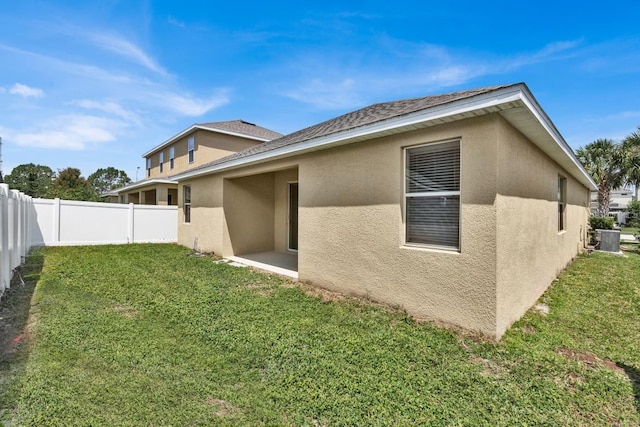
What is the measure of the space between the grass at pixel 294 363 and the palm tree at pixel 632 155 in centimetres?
2215

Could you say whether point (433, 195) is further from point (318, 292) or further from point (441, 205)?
point (318, 292)

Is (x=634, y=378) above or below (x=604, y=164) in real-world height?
below

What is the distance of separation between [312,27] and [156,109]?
776 cm

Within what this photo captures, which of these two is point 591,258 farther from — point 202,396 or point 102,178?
point 102,178

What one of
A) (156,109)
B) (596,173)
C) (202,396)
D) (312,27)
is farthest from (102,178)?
(596,173)

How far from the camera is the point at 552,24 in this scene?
7.75 m

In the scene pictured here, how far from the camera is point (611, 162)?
21719 mm

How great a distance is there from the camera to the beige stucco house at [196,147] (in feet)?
57.5

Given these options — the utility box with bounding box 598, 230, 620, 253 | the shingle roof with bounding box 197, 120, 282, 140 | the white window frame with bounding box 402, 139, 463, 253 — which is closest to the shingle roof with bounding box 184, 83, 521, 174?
the white window frame with bounding box 402, 139, 463, 253

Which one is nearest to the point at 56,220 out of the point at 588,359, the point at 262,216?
the point at 262,216

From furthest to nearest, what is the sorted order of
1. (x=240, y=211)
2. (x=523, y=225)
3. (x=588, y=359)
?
(x=240, y=211) → (x=523, y=225) → (x=588, y=359)

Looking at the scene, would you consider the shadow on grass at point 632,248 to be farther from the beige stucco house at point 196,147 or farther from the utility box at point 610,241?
the beige stucco house at point 196,147

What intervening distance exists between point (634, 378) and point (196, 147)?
19.2 metres

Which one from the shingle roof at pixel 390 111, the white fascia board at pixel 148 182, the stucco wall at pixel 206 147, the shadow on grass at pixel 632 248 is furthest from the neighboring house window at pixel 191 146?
the shadow on grass at pixel 632 248
